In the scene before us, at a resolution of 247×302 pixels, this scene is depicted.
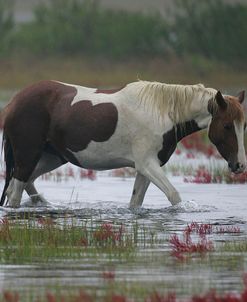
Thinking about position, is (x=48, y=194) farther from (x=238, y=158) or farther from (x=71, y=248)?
(x=71, y=248)

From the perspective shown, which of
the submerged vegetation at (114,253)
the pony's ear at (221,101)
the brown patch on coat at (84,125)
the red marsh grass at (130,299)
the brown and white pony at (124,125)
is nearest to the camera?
the red marsh grass at (130,299)

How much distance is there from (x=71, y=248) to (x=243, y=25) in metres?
35.2

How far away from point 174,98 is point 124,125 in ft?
1.88

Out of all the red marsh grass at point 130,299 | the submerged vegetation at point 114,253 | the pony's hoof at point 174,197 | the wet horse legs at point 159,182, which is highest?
the wet horse legs at point 159,182

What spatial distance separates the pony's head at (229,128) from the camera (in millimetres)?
12406

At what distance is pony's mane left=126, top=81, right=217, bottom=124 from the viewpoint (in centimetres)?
1262

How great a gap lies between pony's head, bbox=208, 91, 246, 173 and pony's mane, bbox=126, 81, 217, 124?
0.18 metres

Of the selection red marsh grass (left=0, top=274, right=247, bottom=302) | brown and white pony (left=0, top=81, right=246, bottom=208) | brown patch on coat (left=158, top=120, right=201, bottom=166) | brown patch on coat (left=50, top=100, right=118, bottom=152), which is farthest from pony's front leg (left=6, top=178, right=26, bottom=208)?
red marsh grass (left=0, top=274, right=247, bottom=302)

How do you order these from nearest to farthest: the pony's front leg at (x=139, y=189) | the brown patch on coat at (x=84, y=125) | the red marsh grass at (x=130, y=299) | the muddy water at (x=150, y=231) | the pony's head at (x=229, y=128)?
the red marsh grass at (x=130, y=299) → the muddy water at (x=150, y=231) → the pony's head at (x=229, y=128) → the brown patch on coat at (x=84, y=125) → the pony's front leg at (x=139, y=189)

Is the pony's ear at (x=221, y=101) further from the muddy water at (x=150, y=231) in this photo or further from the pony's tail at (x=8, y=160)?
the pony's tail at (x=8, y=160)

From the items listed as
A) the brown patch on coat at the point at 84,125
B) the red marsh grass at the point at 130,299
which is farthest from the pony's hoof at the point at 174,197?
the red marsh grass at the point at 130,299

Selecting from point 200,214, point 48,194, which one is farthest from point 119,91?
point 48,194

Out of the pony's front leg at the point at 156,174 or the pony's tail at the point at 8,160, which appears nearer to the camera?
the pony's front leg at the point at 156,174

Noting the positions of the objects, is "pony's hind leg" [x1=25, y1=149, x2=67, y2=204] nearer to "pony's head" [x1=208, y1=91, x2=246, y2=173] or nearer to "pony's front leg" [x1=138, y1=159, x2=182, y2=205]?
"pony's front leg" [x1=138, y1=159, x2=182, y2=205]
